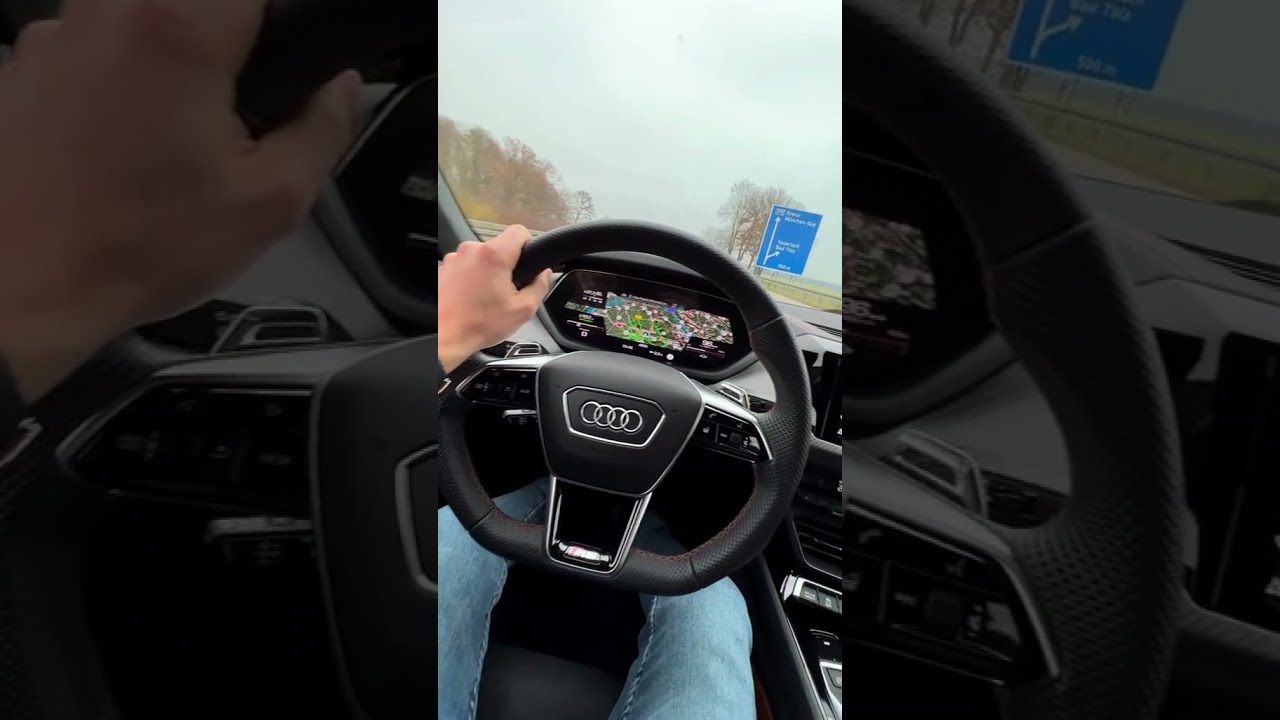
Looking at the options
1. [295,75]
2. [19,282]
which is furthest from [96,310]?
[295,75]

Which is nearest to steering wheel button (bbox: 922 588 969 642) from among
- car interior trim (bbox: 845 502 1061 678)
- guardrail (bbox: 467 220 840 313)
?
car interior trim (bbox: 845 502 1061 678)

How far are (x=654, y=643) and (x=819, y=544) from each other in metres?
0.34

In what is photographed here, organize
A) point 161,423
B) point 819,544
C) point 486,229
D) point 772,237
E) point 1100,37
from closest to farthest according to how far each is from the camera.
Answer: point 1100,37 → point 161,423 → point 486,229 → point 772,237 → point 819,544

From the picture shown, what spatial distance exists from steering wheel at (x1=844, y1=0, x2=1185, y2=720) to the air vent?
0.79 metres

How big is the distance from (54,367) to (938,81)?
0.55 metres

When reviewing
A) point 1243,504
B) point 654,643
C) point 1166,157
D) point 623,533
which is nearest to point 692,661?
point 654,643

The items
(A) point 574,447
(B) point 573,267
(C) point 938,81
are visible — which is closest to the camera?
(C) point 938,81

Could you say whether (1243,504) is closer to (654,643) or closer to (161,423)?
(161,423)

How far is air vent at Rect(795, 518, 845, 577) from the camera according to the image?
46.7 inches

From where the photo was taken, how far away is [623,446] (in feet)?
3.50

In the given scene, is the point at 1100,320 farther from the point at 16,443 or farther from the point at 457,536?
the point at 457,536

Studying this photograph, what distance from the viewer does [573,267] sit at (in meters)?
1.23

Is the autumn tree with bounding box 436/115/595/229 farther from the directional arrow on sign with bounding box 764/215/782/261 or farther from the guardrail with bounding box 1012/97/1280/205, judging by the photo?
the guardrail with bounding box 1012/97/1280/205

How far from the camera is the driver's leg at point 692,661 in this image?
99cm
